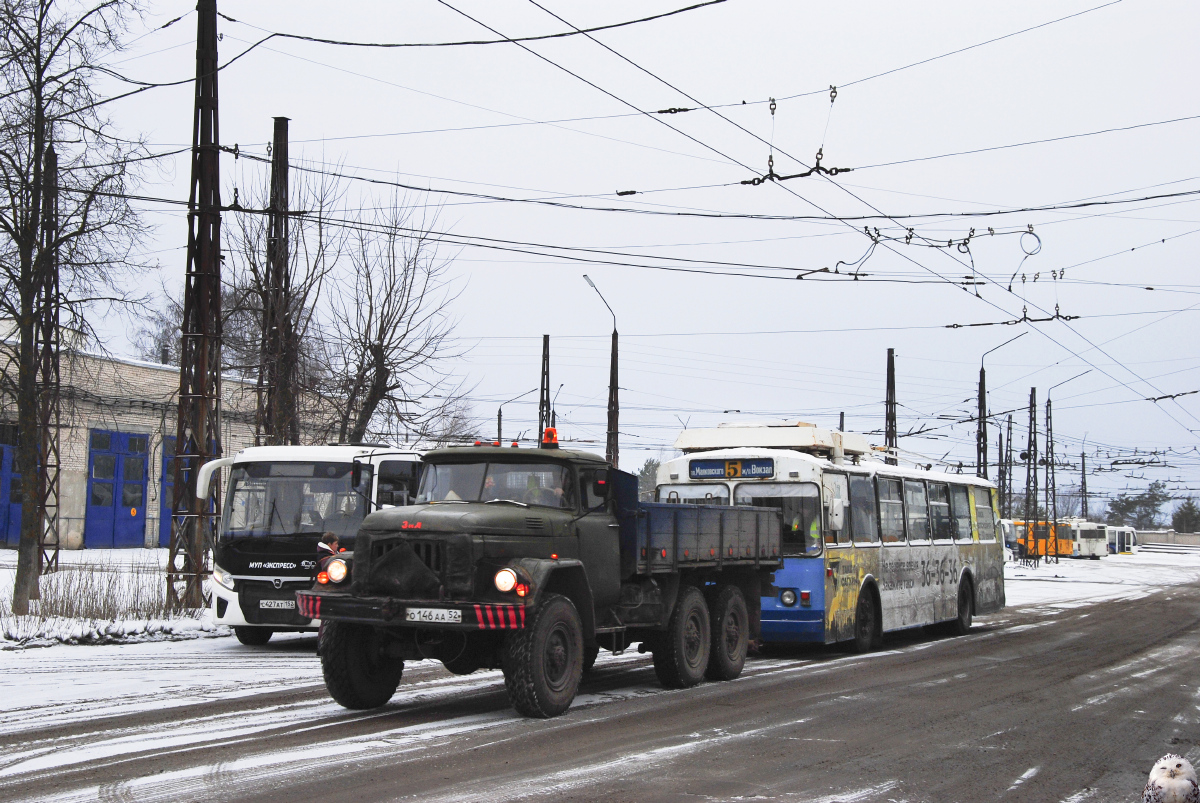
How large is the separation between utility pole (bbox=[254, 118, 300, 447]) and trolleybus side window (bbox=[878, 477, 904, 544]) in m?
10.7

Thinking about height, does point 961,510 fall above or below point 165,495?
below

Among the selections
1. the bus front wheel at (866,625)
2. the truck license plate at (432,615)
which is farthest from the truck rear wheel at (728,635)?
the truck license plate at (432,615)

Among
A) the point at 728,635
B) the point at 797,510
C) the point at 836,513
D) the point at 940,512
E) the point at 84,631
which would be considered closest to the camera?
the point at 728,635

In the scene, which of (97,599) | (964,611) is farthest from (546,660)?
(964,611)

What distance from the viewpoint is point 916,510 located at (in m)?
19.7

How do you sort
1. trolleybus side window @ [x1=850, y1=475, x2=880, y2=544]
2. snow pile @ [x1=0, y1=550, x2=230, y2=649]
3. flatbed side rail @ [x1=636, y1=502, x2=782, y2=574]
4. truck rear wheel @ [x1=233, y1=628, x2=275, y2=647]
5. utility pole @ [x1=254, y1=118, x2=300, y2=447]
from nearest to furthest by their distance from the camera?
1. flatbed side rail @ [x1=636, y1=502, x2=782, y2=574]
2. snow pile @ [x1=0, y1=550, x2=230, y2=649]
3. truck rear wheel @ [x1=233, y1=628, x2=275, y2=647]
4. trolleybus side window @ [x1=850, y1=475, x2=880, y2=544]
5. utility pole @ [x1=254, y1=118, x2=300, y2=447]

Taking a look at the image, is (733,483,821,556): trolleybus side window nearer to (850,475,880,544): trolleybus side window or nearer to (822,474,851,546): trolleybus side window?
(822,474,851,546): trolleybus side window

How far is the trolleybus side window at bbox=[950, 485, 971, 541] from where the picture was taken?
2177 cm

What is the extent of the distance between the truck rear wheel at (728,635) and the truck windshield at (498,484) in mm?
3065

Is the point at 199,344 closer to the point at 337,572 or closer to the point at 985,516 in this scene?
the point at 337,572

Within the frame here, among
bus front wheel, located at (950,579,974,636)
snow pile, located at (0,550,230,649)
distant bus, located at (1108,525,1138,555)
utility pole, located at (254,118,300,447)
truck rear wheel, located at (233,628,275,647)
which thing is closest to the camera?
snow pile, located at (0,550,230,649)

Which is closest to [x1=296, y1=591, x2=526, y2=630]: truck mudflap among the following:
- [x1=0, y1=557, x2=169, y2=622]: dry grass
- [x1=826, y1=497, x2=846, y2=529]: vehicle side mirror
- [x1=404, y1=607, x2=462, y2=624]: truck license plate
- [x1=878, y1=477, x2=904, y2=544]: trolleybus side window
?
[x1=404, y1=607, x2=462, y2=624]: truck license plate

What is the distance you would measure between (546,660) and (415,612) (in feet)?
3.79

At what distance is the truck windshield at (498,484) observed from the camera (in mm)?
10805
